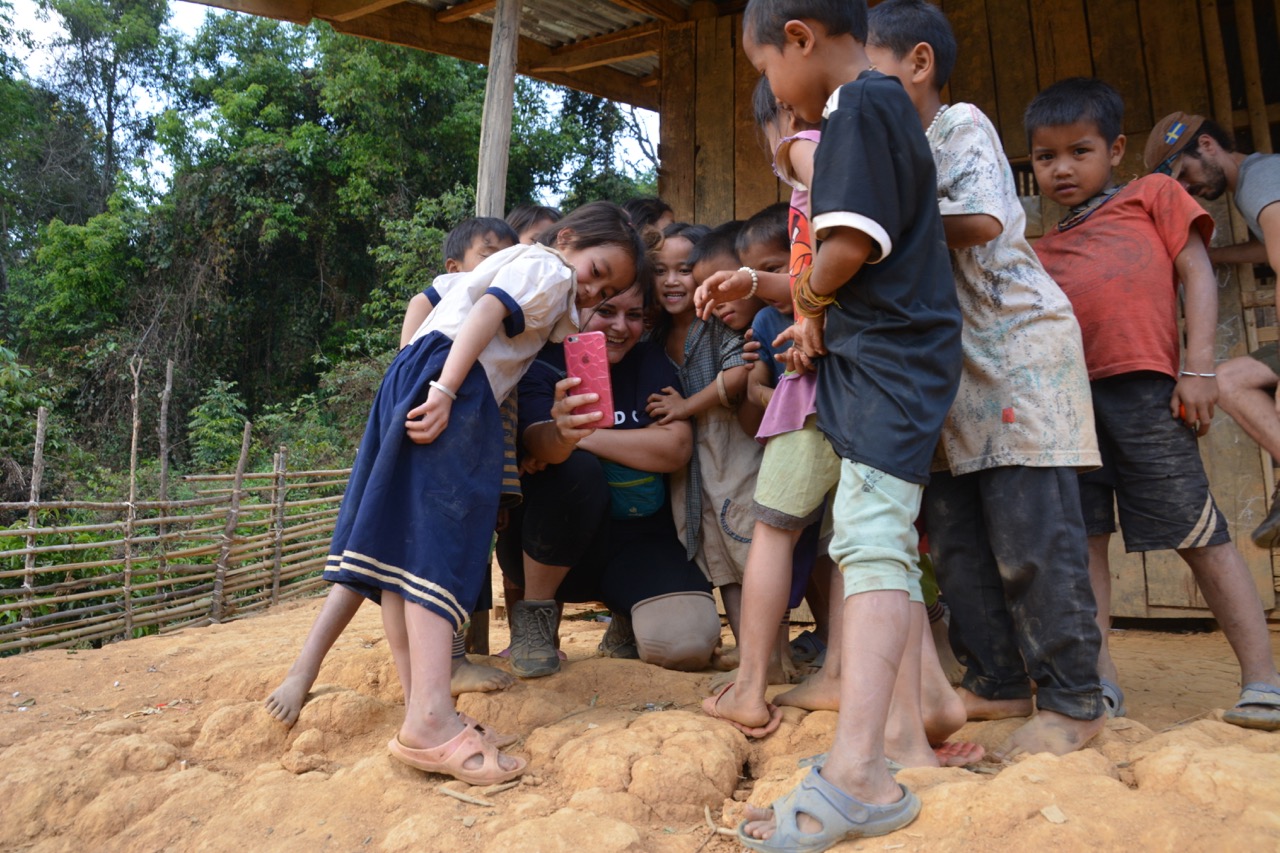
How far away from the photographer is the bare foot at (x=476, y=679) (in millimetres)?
2443

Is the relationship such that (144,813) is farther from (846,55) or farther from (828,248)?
(846,55)

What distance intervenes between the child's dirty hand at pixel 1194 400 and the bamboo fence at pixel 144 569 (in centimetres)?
516

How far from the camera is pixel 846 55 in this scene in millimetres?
1884

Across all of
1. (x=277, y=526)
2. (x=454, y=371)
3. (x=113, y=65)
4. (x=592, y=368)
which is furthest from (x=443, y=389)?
(x=113, y=65)

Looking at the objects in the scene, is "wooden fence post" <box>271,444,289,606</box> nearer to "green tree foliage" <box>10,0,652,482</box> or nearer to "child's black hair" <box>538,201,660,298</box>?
"child's black hair" <box>538,201,660,298</box>

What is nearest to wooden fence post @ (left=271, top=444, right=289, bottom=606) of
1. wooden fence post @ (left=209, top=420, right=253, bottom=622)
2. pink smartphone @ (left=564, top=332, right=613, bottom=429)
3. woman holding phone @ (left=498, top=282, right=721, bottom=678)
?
wooden fence post @ (left=209, top=420, right=253, bottom=622)

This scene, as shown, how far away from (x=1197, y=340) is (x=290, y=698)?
8.36ft

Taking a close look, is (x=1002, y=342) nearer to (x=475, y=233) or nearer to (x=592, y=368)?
(x=592, y=368)

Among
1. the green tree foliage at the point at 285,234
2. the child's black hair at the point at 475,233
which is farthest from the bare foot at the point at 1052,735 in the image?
the green tree foliage at the point at 285,234

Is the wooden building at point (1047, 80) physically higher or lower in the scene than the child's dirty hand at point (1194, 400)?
higher

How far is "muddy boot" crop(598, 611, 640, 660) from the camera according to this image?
10.3 feet

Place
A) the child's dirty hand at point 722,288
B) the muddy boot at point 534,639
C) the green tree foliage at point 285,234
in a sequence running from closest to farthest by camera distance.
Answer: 1. the child's dirty hand at point 722,288
2. the muddy boot at point 534,639
3. the green tree foliage at point 285,234

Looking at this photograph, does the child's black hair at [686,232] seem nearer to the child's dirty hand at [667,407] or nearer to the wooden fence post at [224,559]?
the child's dirty hand at [667,407]

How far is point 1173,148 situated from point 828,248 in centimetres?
198
